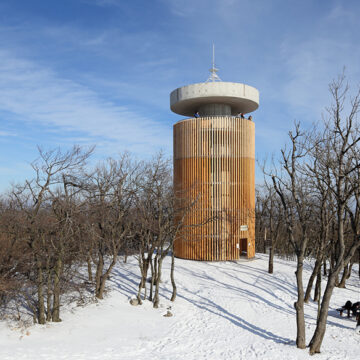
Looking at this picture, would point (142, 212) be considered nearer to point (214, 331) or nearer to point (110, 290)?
point (110, 290)

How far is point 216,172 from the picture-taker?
76.3ft

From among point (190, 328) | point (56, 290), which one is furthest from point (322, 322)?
point (56, 290)

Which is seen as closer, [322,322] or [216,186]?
[322,322]

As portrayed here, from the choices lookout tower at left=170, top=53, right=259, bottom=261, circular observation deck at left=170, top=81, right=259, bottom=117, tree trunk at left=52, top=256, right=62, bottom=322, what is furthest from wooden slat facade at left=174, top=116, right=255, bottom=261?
tree trunk at left=52, top=256, right=62, bottom=322

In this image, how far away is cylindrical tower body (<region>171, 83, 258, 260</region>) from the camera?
22.9 metres

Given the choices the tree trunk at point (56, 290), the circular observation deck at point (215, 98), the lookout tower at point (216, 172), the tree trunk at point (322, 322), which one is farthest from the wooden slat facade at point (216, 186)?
the tree trunk at point (322, 322)

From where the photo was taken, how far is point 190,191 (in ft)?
75.2

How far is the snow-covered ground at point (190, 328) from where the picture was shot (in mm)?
10086

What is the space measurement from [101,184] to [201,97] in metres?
10.1

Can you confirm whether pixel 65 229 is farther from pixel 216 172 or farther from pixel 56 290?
pixel 216 172

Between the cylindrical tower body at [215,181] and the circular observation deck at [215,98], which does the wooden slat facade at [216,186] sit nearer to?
the cylindrical tower body at [215,181]

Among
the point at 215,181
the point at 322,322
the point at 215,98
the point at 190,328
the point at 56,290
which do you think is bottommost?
the point at 190,328

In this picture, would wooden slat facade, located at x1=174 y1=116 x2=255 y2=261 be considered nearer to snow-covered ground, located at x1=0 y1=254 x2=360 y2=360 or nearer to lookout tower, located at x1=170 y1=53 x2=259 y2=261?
lookout tower, located at x1=170 y1=53 x2=259 y2=261

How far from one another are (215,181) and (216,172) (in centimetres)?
63
